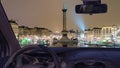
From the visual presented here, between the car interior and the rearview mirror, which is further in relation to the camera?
the rearview mirror

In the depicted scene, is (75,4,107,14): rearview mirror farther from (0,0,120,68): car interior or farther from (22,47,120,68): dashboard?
→ (22,47,120,68): dashboard

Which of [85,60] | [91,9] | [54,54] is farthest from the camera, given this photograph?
[91,9]

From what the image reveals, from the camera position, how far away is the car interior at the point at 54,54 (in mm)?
3180

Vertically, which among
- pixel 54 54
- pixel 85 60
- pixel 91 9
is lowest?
pixel 85 60

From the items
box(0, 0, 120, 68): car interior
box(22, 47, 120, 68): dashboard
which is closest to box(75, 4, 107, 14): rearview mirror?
box(0, 0, 120, 68): car interior

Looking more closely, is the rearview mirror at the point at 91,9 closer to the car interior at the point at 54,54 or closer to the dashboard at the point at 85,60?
the car interior at the point at 54,54

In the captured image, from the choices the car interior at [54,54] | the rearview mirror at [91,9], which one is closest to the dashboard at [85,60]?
the car interior at [54,54]

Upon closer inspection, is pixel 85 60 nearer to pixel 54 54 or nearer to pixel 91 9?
pixel 54 54

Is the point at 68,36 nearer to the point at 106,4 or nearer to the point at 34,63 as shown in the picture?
the point at 106,4

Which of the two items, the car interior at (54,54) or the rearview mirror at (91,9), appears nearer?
the car interior at (54,54)

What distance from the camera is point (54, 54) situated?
2.97 m

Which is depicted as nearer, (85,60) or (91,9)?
(85,60)

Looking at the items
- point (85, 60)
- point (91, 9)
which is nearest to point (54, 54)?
point (85, 60)

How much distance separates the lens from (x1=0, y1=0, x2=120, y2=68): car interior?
3180 millimetres
